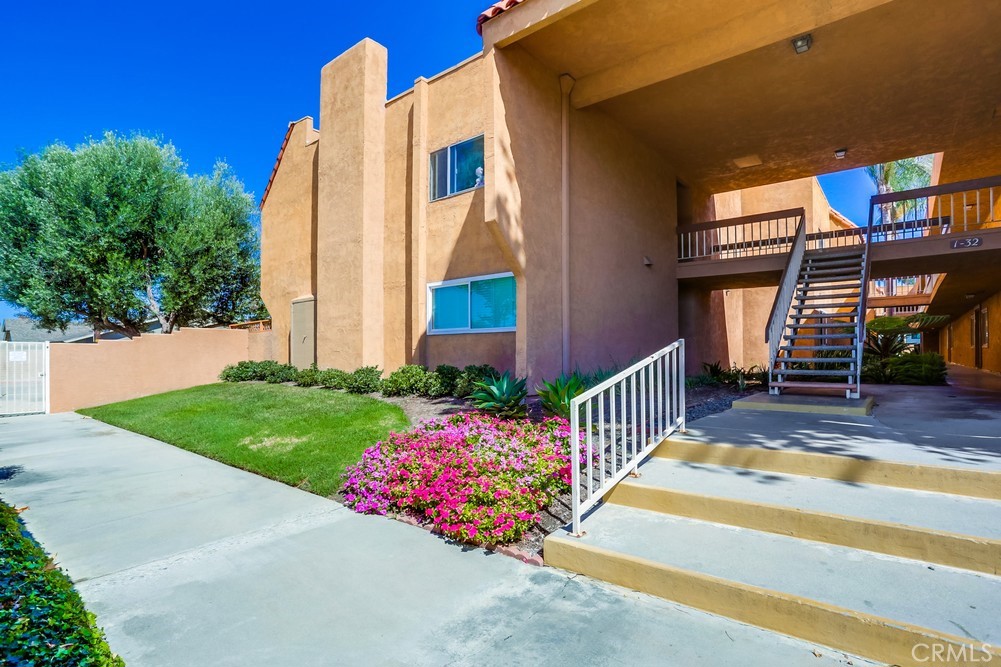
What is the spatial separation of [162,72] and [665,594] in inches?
1017

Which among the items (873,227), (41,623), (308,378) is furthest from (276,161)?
(873,227)

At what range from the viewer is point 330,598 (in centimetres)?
307

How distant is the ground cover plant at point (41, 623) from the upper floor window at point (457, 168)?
8.57 metres

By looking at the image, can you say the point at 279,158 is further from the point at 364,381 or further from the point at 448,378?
the point at 448,378

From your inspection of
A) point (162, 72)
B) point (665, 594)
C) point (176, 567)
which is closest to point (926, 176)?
point (665, 594)

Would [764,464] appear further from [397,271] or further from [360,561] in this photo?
[397,271]

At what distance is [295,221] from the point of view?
14797 millimetres

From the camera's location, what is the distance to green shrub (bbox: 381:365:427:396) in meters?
9.73

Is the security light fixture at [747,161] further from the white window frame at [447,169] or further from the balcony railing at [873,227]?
the white window frame at [447,169]

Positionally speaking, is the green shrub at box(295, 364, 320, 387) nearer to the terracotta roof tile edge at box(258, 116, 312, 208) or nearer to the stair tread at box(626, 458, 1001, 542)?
the terracotta roof tile edge at box(258, 116, 312, 208)

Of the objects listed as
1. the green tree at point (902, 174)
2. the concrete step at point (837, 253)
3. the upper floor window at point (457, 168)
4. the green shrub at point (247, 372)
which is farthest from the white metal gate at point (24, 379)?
the green tree at point (902, 174)

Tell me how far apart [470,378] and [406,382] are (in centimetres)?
153

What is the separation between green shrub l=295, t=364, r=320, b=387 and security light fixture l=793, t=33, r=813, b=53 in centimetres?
1182

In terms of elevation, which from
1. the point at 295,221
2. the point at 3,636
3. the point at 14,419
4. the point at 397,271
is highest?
the point at 295,221
